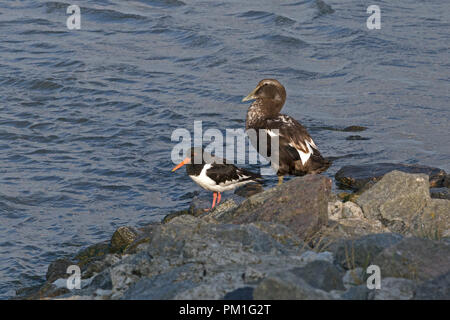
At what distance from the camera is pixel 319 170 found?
28.3ft

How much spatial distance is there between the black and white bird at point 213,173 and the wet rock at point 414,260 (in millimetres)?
3934

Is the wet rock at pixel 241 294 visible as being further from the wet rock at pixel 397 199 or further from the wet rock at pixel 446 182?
the wet rock at pixel 446 182

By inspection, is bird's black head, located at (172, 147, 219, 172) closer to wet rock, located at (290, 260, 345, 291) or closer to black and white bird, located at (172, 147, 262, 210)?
black and white bird, located at (172, 147, 262, 210)

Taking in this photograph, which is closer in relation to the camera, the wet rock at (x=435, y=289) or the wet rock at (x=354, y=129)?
the wet rock at (x=435, y=289)

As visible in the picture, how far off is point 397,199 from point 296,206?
1.49 m

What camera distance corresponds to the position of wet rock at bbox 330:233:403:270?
5020 millimetres

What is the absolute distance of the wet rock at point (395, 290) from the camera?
428 centimetres

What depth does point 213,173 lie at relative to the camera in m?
8.48

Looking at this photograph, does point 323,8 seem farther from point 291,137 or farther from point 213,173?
point 213,173

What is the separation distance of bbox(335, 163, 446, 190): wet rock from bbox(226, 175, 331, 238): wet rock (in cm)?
312

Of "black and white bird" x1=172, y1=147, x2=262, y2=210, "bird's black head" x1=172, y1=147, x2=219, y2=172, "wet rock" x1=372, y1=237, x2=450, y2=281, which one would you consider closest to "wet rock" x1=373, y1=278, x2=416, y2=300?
"wet rock" x1=372, y1=237, x2=450, y2=281

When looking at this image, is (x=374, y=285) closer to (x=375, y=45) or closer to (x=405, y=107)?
(x=405, y=107)

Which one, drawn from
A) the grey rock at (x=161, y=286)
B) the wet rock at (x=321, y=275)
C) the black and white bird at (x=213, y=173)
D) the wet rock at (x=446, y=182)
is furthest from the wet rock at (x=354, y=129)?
the grey rock at (x=161, y=286)
